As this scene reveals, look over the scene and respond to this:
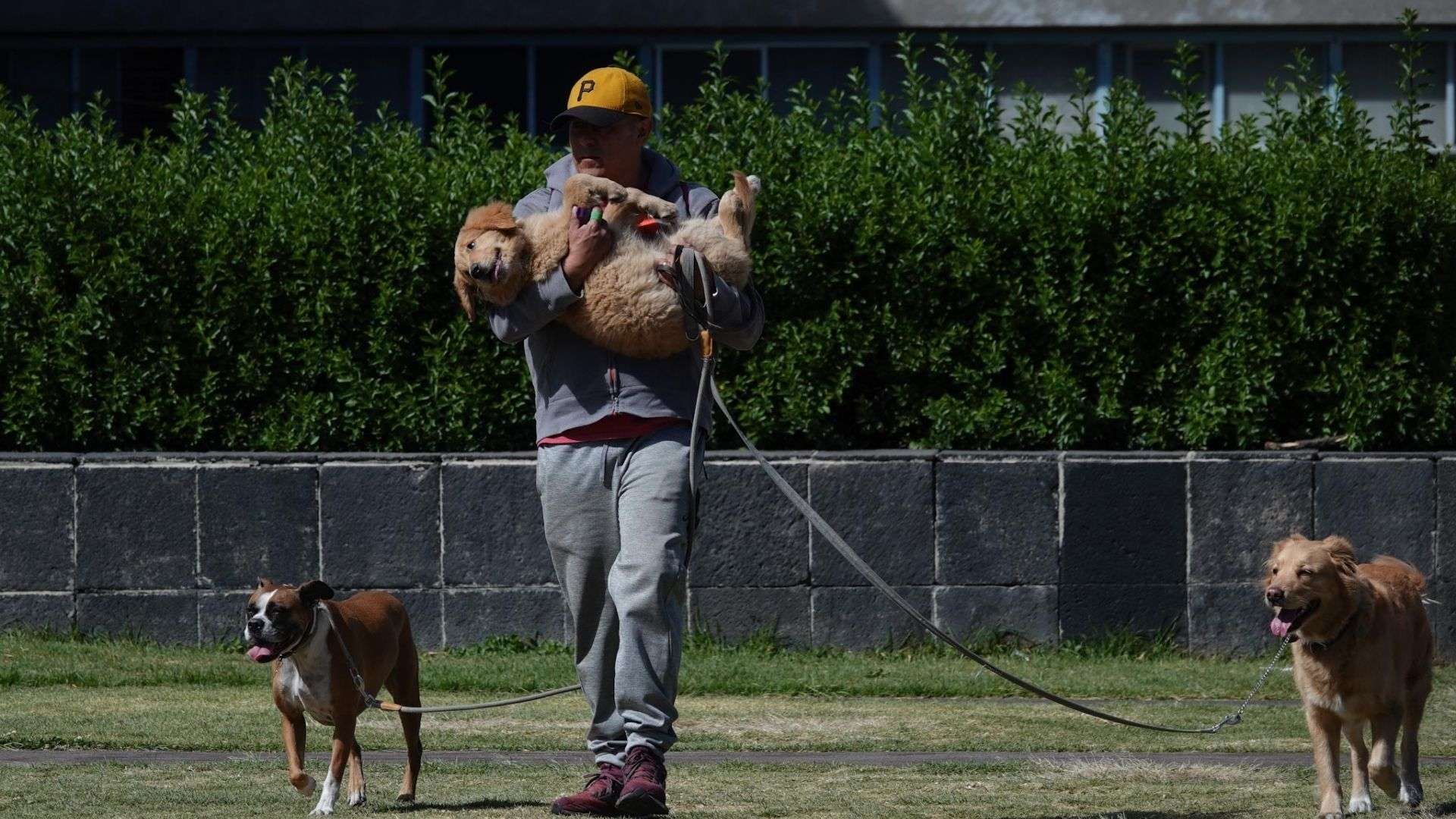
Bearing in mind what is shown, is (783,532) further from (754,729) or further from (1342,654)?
(1342,654)

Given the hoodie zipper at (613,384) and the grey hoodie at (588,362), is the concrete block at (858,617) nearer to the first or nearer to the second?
the grey hoodie at (588,362)

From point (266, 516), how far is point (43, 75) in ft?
37.1

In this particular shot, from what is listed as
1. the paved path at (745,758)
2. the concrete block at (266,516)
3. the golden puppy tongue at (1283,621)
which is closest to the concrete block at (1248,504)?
the paved path at (745,758)

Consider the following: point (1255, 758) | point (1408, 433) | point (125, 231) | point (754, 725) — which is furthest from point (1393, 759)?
point (125, 231)

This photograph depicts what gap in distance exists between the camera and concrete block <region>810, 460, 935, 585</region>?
10.1 m

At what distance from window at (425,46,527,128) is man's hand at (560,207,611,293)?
14.1 m

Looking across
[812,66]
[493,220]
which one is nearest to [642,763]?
[493,220]

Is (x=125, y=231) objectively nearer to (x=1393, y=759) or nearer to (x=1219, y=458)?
(x=1219, y=458)

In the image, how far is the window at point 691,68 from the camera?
19.1 metres

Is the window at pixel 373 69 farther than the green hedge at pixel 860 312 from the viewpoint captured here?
Yes

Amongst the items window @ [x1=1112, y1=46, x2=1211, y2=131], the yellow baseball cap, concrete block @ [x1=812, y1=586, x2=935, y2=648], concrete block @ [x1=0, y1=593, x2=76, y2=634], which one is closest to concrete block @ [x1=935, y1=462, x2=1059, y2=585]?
concrete block @ [x1=812, y1=586, x2=935, y2=648]

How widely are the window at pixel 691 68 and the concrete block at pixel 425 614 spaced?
9.98 m

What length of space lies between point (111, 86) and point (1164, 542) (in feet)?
44.9

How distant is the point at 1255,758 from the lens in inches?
289
